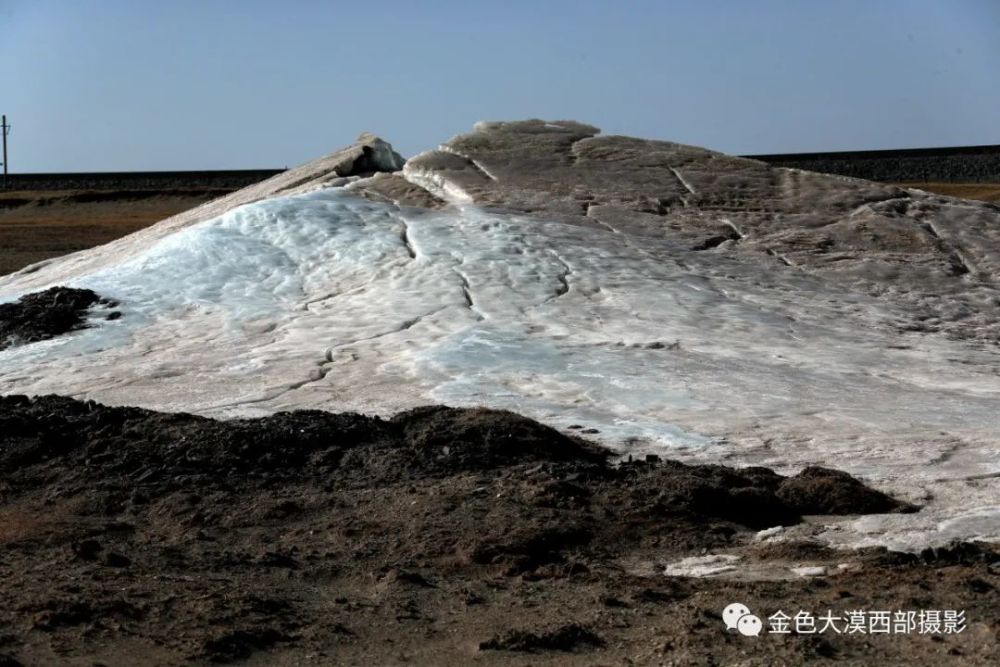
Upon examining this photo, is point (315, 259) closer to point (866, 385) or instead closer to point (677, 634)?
point (866, 385)

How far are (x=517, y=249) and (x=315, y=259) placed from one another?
5.57ft

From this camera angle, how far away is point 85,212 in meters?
51.6

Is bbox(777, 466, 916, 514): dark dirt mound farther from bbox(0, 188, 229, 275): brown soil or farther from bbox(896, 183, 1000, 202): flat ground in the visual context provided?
bbox(896, 183, 1000, 202): flat ground

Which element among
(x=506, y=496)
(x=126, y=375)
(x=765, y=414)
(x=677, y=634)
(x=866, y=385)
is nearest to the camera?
(x=677, y=634)

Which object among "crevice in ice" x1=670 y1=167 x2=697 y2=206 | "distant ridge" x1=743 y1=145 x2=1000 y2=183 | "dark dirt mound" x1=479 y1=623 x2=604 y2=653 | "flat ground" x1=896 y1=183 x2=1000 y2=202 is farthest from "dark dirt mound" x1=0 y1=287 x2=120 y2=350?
"distant ridge" x1=743 y1=145 x2=1000 y2=183

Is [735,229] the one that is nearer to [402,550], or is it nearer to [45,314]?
[45,314]

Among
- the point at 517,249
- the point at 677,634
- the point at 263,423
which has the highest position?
the point at 517,249

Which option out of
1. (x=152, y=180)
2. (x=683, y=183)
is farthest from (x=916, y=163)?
(x=683, y=183)

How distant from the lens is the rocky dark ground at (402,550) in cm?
491

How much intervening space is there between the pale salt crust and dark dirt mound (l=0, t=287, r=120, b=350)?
20cm

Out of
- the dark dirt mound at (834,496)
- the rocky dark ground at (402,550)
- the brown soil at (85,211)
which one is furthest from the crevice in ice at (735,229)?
the brown soil at (85,211)

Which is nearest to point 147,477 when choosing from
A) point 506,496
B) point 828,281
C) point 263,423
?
point 263,423

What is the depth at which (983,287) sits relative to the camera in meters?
11.6

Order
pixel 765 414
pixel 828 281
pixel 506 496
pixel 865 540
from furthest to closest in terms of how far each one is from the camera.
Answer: pixel 828 281 → pixel 765 414 → pixel 506 496 → pixel 865 540
